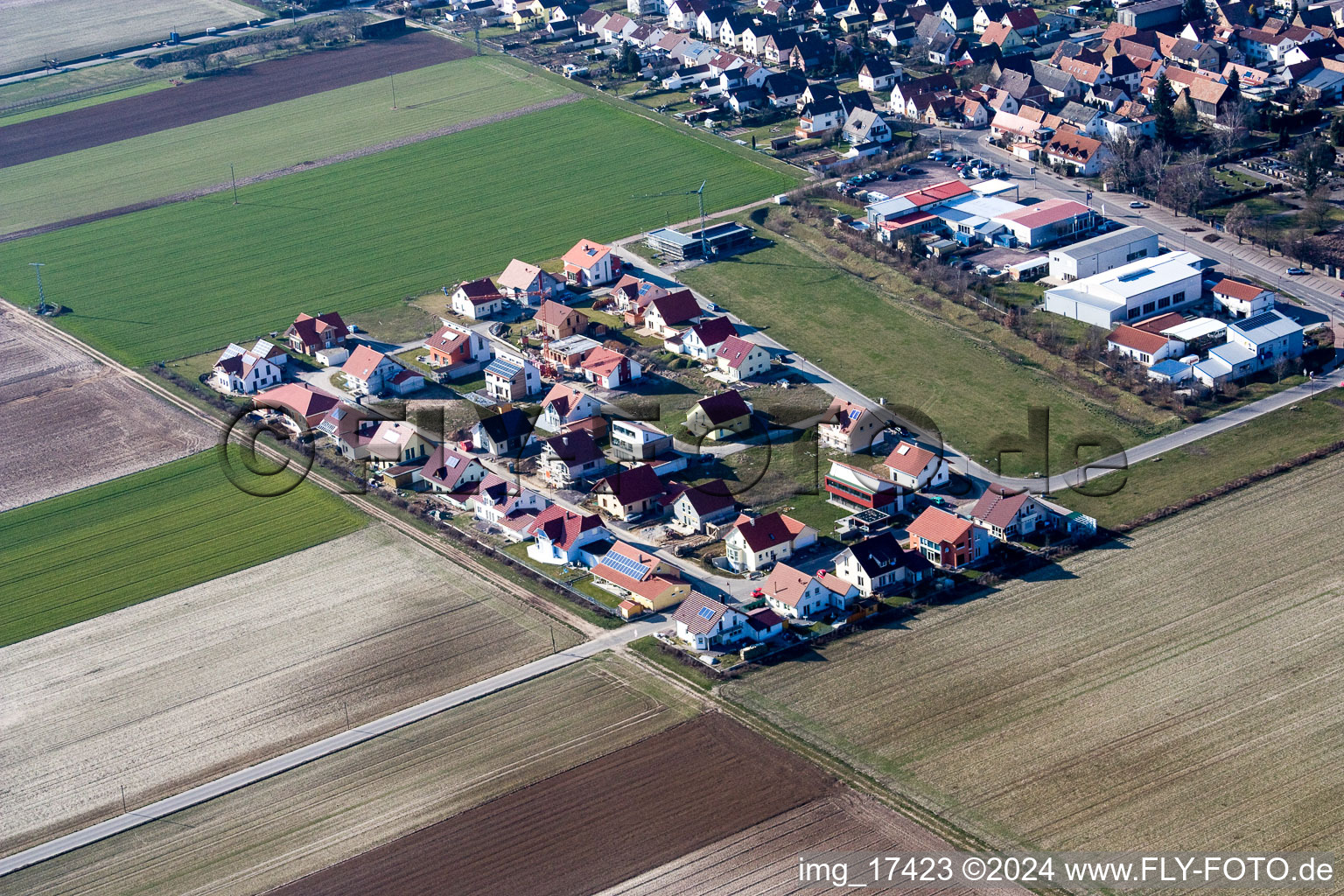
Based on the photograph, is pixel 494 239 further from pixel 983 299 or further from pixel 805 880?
pixel 805 880

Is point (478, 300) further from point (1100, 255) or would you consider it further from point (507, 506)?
point (1100, 255)

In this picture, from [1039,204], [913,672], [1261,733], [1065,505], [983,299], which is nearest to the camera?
[1261,733]

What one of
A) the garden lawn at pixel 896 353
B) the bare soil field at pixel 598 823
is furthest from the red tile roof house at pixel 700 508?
the bare soil field at pixel 598 823

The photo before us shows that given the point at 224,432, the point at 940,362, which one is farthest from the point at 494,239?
the point at 940,362

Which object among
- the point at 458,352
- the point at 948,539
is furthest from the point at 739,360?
the point at 948,539

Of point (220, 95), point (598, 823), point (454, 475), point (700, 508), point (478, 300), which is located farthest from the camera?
point (220, 95)

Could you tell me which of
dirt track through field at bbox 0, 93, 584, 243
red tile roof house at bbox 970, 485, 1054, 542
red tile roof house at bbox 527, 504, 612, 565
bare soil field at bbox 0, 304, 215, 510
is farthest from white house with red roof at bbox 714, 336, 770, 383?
dirt track through field at bbox 0, 93, 584, 243

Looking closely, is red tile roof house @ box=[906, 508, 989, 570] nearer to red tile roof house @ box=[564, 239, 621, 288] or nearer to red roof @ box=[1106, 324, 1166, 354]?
red roof @ box=[1106, 324, 1166, 354]
